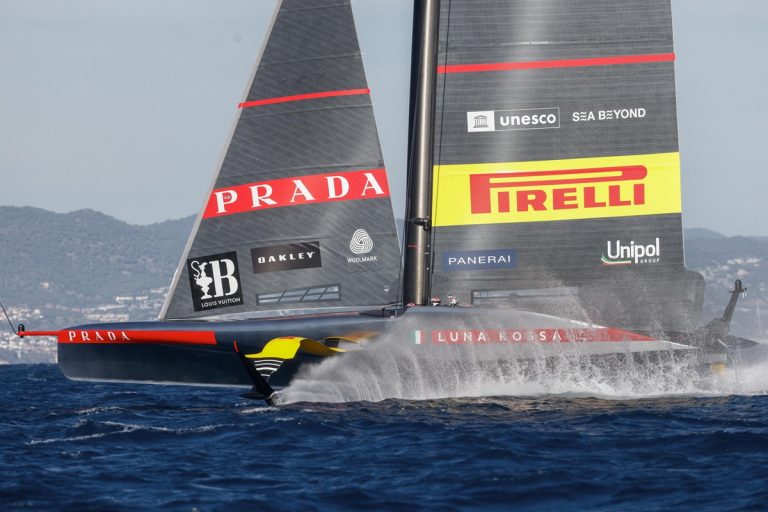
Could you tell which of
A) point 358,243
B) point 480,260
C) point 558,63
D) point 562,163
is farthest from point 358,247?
point 558,63

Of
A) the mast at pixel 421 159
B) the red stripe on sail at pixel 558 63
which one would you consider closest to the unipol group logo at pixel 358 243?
the mast at pixel 421 159

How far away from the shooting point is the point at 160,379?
651 inches

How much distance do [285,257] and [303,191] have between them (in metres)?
0.91

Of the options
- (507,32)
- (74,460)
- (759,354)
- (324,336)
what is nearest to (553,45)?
(507,32)

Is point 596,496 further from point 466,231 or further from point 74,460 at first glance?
point 466,231

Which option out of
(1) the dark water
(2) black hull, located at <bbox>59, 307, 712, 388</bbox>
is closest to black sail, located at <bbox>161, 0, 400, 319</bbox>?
(2) black hull, located at <bbox>59, 307, 712, 388</bbox>

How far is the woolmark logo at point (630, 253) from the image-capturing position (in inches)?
661

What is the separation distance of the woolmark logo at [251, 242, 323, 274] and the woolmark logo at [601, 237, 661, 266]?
150 inches

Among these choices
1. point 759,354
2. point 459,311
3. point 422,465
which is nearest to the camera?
point 422,465

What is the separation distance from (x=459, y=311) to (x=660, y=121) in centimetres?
378

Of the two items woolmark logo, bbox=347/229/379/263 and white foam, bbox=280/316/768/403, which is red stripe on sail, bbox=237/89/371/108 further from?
white foam, bbox=280/316/768/403

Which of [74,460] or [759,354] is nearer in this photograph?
[74,460]

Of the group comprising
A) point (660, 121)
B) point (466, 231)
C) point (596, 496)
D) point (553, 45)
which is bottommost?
point (596, 496)

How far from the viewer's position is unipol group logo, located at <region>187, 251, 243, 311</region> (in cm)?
1697
